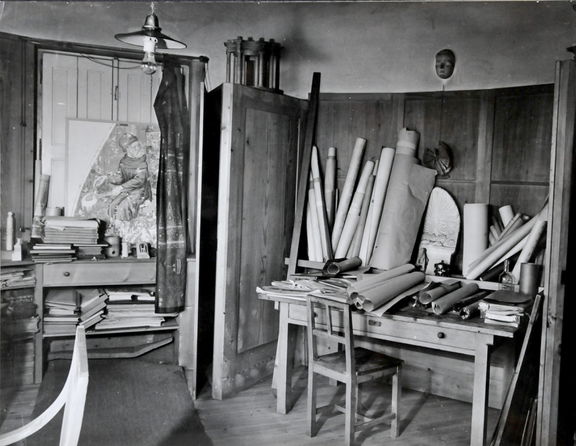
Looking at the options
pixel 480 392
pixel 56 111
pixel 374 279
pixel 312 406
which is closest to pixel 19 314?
pixel 56 111

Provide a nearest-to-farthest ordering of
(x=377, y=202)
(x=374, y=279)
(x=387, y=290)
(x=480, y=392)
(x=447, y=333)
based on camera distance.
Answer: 1. (x=480, y=392)
2. (x=447, y=333)
3. (x=387, y=290)
4. (x=374, y=279)
5. (x=377, y=202)

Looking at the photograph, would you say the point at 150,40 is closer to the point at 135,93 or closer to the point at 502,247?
the point at 135,93

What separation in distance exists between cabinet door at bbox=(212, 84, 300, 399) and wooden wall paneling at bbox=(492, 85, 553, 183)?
158 cm

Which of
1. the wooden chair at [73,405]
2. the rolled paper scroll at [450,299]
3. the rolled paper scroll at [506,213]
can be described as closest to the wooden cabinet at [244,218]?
the rolled paper scroll at [450,299]

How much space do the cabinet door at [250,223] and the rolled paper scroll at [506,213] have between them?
163 centimetres

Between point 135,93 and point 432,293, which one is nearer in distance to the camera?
point 432,293

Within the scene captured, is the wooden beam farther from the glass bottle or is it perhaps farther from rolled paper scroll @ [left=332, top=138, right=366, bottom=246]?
the glass bottle

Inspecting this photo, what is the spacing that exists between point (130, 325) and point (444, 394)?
8.38ft

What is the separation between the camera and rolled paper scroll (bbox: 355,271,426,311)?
3383 mm

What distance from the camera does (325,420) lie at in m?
3.81

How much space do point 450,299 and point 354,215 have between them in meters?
1.38

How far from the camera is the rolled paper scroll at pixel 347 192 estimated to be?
4.67 m

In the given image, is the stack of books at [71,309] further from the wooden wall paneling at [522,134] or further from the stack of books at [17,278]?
the wooden wall paneling at [522,134]

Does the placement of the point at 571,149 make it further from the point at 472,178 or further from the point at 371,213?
the point at 371,213
